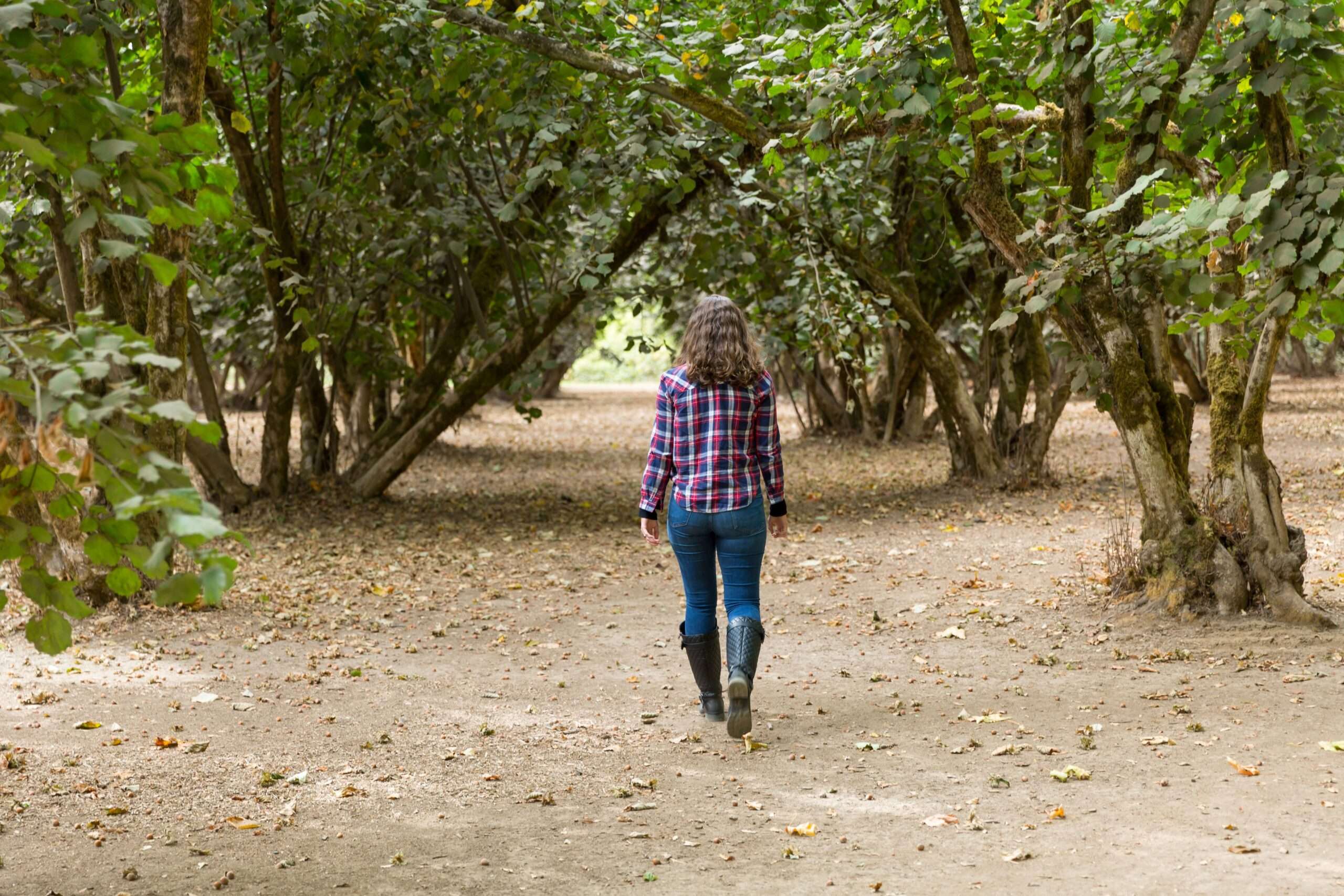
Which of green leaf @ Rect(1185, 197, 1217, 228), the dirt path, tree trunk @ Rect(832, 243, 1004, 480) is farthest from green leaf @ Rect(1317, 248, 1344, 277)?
tree trunk @ Rect(832, 243, 1004, 480)

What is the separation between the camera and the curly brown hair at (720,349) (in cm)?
530

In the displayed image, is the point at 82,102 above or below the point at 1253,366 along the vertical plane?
above

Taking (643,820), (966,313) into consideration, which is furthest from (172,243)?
(966,313)

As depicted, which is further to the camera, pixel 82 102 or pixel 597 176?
pixel 597 176

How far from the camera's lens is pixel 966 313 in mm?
19219

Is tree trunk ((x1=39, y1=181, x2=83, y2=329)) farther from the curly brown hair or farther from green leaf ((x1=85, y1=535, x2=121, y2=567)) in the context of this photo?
green leaf ((x1=85, y1=535, x2=121, y2=567))

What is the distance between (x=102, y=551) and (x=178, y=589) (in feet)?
2.10

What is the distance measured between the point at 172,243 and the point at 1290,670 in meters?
6.17

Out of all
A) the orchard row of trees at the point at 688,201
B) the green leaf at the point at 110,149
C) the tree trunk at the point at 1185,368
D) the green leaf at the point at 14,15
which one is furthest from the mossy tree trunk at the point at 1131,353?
the tree trunk at the point at 1185,368

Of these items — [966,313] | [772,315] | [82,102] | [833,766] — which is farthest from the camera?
[966,313]

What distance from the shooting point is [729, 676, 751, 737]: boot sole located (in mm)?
5320

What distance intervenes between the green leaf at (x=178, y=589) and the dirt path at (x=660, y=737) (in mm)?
1842

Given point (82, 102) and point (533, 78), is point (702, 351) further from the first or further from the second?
point (533, 78)

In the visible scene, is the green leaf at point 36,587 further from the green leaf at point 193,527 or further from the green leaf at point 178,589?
the green leaf at point 193,527
